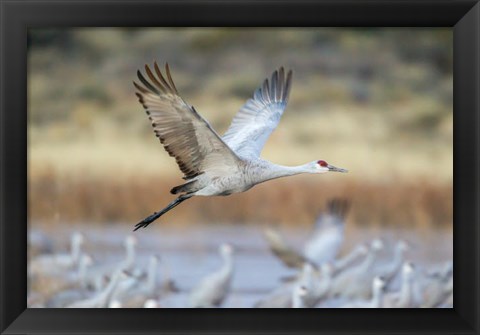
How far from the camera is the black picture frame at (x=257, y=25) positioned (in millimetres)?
3980

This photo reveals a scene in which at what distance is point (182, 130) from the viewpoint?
12.2 feet

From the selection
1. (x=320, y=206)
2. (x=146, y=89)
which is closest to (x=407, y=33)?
(x=320, y=206)

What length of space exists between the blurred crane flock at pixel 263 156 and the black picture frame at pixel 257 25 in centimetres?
107

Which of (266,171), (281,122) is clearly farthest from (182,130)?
(281,122)

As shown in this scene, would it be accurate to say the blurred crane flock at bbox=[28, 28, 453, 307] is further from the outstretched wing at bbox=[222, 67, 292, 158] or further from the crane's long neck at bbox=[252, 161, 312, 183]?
the crane's long neck at bbox=[252, 161, 312, 183]

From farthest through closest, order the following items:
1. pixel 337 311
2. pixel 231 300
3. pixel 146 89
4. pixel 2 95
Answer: pixel 231 300
pixel 337 311
pixel 2 95
pixel 146 89

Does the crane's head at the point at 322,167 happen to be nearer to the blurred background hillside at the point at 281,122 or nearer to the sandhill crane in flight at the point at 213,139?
the sandhill crane in flight at the point at 213,139

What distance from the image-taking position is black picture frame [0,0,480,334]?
398 centimetres

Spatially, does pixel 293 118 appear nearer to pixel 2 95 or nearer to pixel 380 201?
pixel 380 201

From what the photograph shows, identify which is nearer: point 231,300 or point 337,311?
point 337,311

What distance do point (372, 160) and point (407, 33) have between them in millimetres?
860

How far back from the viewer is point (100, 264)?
5.51 m

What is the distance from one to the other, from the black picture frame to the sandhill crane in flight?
24.0 inches

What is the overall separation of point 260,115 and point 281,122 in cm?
81
